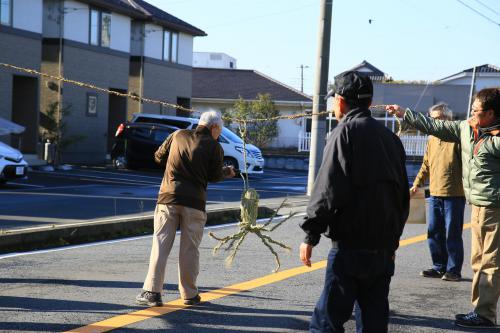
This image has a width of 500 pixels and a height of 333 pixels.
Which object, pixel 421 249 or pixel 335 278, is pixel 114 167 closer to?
pixel 421 249

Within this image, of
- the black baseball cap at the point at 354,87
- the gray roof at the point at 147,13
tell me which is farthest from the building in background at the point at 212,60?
the black baseball cap at the point at 354,87

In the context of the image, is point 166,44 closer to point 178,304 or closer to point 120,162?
point 120,162

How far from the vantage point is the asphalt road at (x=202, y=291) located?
19.1 ft

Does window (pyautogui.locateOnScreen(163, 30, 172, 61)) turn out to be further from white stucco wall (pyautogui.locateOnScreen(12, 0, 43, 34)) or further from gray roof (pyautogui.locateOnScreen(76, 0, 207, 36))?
white stucco wall (pyautogui.locateOnScreen(12, 0, 43, 34))

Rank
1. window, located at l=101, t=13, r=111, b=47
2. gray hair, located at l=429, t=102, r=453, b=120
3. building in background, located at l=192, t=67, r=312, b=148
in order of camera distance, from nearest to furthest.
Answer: gray hair, located at l=429, t=102, r=453, b=120, window, located at l=101, t=13, r=111, b=47, building in background, located at l=192, t=67, r=312, b=148

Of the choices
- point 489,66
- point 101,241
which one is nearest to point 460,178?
point 101,241

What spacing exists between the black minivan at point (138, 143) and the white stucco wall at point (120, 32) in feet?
19.9

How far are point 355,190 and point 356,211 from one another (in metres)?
0.12

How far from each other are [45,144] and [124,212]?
13066 millimetres

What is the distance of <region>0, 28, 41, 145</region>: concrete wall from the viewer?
2433cm

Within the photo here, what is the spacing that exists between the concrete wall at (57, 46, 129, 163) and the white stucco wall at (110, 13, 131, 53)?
1.28 feet

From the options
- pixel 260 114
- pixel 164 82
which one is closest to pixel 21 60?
pixel 164 82

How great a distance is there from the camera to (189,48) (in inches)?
1435

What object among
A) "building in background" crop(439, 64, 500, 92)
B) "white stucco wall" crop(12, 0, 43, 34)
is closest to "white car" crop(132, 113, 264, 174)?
"white stucco wall" crop(12, 0, 43, 34)
